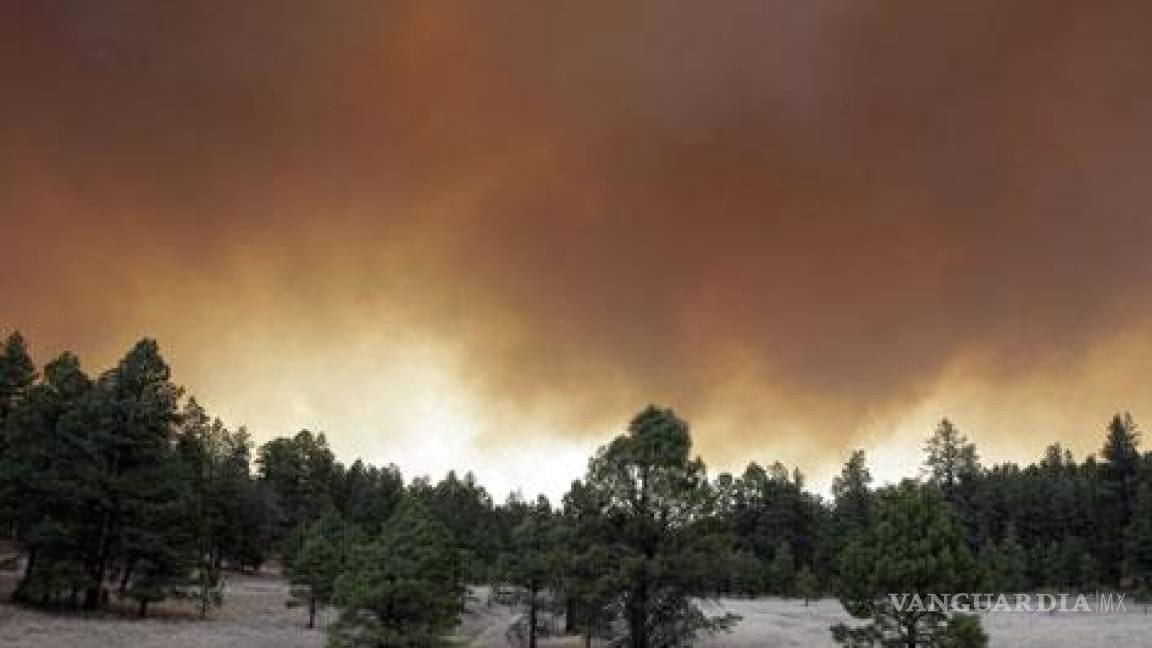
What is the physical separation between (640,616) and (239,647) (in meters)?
21.1

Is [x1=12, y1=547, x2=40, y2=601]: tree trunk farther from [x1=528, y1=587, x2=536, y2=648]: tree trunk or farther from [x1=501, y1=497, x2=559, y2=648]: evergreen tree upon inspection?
[x1=528, y1=587, x2=536, y2=648]: tree trunk

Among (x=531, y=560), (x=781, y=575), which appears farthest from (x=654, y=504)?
(x=781, y=575)

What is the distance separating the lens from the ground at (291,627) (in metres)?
42.9

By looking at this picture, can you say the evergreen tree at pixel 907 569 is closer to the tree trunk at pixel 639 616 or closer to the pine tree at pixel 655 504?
the pine tree at pixel 655 504

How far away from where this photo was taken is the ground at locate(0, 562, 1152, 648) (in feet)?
141

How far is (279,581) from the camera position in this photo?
97250 mm

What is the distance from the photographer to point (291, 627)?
58531 millimetres

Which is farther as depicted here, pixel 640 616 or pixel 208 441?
pixel 208 441

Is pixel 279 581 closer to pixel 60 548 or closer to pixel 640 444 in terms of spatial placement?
pixel 60 548

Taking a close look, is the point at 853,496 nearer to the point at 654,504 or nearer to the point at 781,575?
the point at 781,575

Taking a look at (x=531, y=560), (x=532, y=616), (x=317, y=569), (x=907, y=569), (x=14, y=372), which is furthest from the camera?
(x=14, y=372)

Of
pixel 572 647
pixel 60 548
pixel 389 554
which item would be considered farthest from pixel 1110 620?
pixel 60 548

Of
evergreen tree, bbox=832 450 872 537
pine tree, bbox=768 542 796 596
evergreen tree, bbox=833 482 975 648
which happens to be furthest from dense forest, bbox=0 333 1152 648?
evergreen tree, bbox=832 450 872 537

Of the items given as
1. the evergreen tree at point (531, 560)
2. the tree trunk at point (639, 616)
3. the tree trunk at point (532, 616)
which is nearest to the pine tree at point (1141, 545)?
the evergreen tree at point (531, 560)
